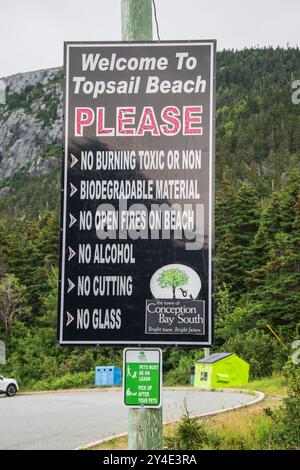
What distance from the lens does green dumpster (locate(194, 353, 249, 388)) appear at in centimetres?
2797

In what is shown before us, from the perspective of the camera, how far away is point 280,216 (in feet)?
160

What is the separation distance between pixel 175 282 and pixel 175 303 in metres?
0.19

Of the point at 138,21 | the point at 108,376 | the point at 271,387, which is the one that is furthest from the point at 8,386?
the point at 138,21

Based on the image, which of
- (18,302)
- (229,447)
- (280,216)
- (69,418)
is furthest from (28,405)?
(280,216)

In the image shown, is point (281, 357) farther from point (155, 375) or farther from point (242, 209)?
point (155, 375)

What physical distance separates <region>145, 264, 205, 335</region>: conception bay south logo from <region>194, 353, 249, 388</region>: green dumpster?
872 inches

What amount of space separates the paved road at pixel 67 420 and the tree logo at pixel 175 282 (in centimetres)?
584

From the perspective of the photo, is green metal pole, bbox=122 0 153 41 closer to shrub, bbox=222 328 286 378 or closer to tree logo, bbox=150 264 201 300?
tree logo, bbox=150 264 201 300

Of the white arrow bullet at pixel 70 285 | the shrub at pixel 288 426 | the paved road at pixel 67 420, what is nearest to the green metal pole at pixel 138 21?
the white arrow bullet at pixel 70 285

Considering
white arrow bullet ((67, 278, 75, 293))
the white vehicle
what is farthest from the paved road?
white arrow bullet ((67, 278, 75, 293))

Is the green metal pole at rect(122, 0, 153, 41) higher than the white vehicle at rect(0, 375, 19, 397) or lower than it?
higher

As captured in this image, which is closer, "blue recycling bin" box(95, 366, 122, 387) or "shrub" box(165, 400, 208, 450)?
"shrub" box(165, 400, 208, 450)

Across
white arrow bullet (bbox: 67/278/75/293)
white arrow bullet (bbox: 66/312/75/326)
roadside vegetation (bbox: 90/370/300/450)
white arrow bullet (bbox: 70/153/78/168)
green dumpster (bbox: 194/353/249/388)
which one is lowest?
green dumpster (bbox: 194/353/249/388)

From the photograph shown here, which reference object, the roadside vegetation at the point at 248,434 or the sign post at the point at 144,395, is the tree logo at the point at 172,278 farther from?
the roadside vegetation at the point at 248,434
